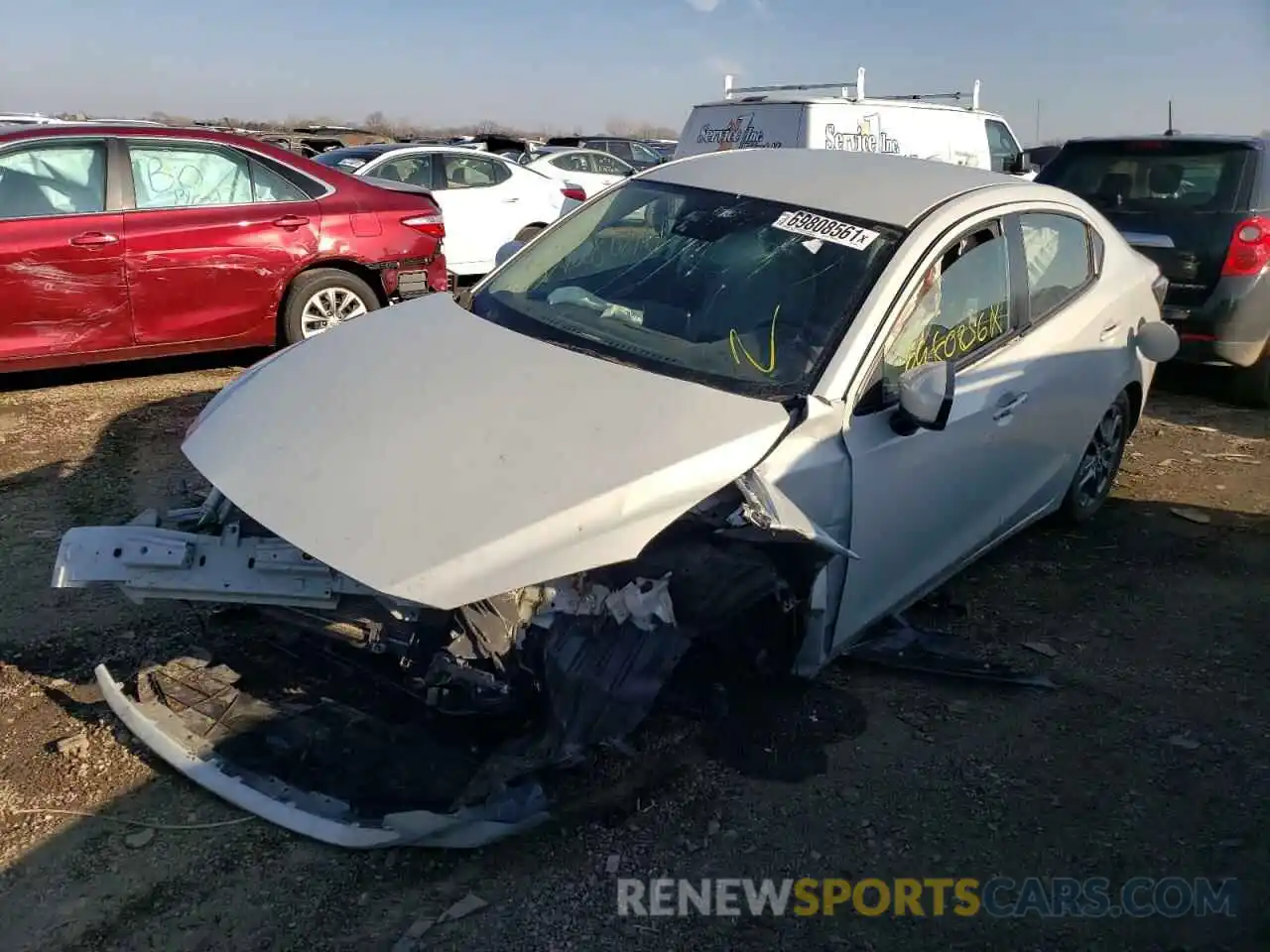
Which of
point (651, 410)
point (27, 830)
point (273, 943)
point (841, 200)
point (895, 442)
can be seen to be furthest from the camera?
point (841, 200)

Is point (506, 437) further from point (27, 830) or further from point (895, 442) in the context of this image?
point (27, 830)

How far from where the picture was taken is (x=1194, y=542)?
5.10 meters

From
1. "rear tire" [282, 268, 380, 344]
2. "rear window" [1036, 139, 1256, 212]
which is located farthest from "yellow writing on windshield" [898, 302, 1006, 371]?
"rear tire" [282, 268, 380, 344]

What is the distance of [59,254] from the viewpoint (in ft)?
20.1

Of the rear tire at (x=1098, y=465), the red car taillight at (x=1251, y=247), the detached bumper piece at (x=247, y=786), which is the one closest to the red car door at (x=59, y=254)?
the detached bumper piece at (x=247, y=786)

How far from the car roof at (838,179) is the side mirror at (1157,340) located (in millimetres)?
1069

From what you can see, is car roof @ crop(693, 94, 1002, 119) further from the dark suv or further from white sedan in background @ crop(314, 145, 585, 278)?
the dark suv

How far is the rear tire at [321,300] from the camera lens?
6949 mm

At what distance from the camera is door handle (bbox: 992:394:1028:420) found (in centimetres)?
392

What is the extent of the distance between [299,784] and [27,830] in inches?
28.6

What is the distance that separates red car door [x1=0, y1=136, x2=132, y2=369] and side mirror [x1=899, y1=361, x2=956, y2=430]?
5000 millimetres

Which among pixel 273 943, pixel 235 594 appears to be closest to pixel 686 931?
pixel 273 943

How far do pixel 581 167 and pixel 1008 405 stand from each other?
1268 cm

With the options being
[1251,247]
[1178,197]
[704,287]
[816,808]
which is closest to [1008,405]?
[704,287]
